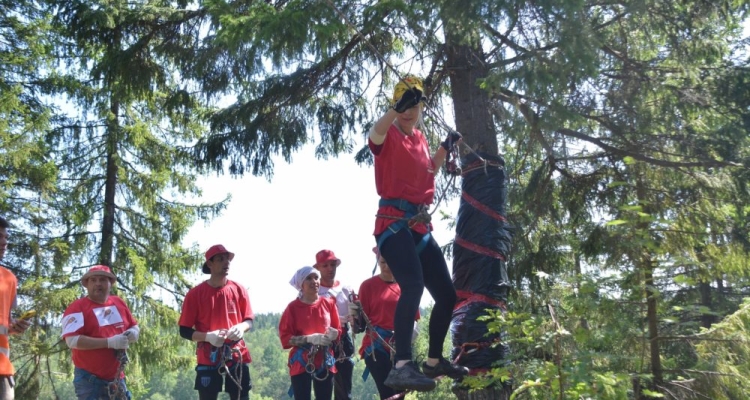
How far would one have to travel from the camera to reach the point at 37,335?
1502 cm

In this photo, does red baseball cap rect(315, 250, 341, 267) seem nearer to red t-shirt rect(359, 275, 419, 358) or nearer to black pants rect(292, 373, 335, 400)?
red t-shirt rect(359, 275, 419, 358)

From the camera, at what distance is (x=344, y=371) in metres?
7.62

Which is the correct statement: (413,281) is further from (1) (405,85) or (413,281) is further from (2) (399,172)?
(1) (405,85)

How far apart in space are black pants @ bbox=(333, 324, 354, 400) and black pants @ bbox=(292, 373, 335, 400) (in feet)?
0.75

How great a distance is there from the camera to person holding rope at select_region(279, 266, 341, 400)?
7219 mm

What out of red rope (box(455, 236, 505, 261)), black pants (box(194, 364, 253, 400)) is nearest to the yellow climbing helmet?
red rope (box(455, 236, 505, 261))

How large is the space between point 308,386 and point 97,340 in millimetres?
1816

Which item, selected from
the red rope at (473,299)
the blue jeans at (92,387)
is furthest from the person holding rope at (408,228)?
the blue jeans at (92,387)

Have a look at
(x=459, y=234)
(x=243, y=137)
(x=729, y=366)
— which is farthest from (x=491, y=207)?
(x=243, y=137)

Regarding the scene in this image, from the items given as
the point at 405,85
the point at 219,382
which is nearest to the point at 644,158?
the point at 405,85

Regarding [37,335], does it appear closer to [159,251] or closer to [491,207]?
[159,251]

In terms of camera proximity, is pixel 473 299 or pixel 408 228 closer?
pixel 408 228

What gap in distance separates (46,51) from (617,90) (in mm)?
12473

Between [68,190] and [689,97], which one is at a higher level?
[68,190]
